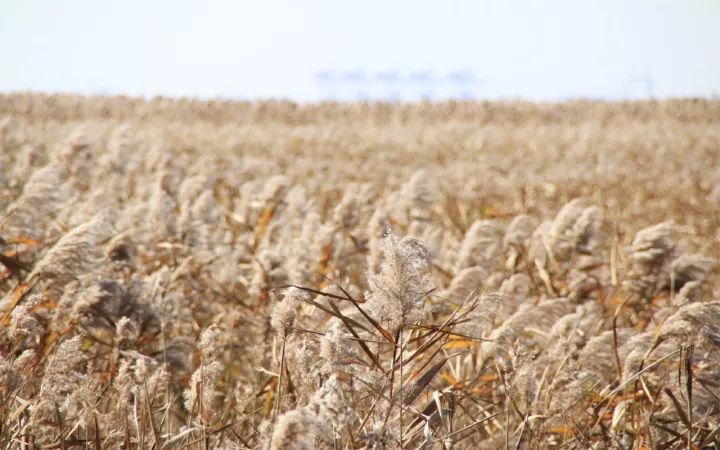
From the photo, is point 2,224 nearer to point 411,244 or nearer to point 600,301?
point 411,244

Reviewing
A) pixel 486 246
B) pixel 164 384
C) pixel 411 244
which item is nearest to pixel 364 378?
pixel 411 244

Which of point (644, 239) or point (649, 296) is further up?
point (644, 239)

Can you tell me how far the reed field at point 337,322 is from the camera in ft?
5.43

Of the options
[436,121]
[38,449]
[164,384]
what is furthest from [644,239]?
[436,121]

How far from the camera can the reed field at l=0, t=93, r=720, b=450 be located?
1654mm

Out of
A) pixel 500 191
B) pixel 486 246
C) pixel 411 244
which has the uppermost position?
pixel 411 244

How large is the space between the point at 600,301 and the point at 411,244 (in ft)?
7.86

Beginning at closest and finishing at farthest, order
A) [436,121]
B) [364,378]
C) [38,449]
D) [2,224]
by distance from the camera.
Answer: [364,378] < [38,449] < [2,224] < [436,121]

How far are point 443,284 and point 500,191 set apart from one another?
6.71 metres

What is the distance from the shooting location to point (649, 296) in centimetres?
334

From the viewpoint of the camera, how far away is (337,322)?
181 cm

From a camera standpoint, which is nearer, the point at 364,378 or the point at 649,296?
the point at 364,378

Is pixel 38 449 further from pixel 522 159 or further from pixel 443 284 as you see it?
pixel 522 159

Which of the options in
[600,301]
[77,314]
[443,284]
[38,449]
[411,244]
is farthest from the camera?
[443,284]
